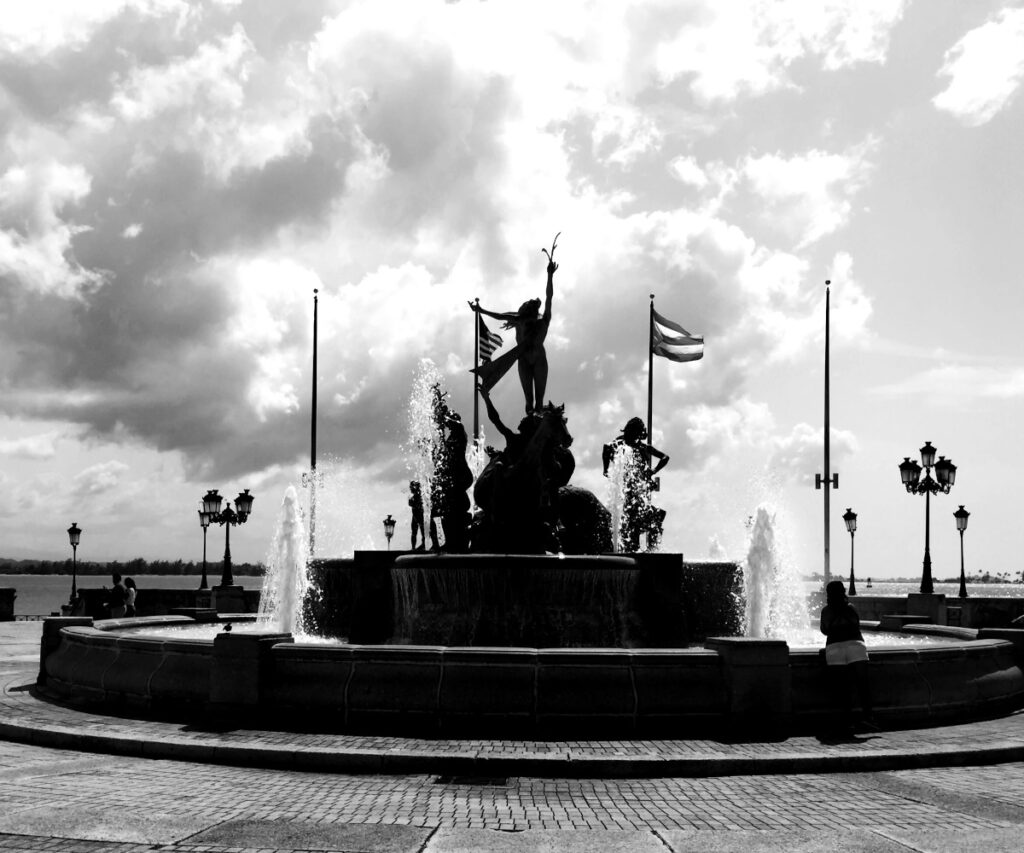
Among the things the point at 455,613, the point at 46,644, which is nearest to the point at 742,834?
the point at 455,613

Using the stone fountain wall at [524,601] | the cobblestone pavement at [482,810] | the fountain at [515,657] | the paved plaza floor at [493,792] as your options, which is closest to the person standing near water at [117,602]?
the fountain at [515,657]

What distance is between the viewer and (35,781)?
9.31 metres

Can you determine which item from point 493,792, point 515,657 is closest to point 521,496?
point 515,657

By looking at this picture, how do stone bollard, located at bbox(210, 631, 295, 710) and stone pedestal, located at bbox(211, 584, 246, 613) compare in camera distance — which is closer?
stone bollard, located at bbox(210, 631, 295, 710)

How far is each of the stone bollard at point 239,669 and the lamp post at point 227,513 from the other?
2772 centimetres

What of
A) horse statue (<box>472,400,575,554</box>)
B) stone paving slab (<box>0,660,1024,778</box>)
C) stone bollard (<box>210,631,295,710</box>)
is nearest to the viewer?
stone paving slab (<box>0,660,1024,778</box>)

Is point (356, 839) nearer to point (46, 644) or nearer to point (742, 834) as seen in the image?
point (742, 834)

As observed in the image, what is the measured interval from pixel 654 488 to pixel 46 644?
1552 cm

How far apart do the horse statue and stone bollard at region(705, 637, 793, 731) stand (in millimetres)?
8735

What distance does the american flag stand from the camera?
33.2 m

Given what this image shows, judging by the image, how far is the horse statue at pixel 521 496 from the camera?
20.2m

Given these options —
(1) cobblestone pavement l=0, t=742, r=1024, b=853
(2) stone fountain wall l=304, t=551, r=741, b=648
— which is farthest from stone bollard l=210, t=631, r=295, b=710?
(2) stone fountain wall l=304, t=551, r=741, b=648

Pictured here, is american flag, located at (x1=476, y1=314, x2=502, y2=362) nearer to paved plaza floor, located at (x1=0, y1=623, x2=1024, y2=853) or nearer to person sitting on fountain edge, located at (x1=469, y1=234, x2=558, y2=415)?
person sitting on fountain edge, located at (x1=469, y1=234, x2=558, y2=415)

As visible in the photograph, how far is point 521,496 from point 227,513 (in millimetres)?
27619
